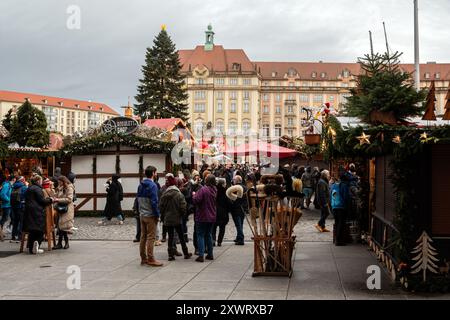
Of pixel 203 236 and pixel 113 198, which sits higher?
pixel 113 198

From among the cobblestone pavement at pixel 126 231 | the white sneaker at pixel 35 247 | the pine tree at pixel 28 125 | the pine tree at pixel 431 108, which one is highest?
the pine tree at pixel 28 125

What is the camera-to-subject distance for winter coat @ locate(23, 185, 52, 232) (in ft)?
41.2

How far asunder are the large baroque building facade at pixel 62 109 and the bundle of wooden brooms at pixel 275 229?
136513 millimetres

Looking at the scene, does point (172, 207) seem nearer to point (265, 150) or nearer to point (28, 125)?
point (265, 150)

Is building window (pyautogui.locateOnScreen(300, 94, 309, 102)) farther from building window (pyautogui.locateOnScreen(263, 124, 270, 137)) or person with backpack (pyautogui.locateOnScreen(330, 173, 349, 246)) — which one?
person with backpack (pyautogui.locateOnScreen(330, 173, 349, 246))

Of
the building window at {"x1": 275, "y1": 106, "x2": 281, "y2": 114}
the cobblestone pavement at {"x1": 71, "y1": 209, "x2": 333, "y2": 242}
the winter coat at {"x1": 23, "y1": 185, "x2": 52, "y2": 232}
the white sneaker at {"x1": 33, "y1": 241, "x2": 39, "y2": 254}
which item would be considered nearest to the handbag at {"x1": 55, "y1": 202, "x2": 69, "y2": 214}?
the winter coat at {"x1": 23, "y1": 185, "x2": 52, "y2": 232}

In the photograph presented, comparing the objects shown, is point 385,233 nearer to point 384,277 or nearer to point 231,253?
point 384,277

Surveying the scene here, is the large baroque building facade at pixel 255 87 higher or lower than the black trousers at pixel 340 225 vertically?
higher

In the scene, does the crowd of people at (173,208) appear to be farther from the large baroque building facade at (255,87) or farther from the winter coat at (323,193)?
the large baroque building facade at (255,87)

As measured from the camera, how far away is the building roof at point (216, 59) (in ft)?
393

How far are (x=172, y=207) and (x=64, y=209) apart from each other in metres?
2.99

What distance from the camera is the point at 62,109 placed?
15775cm

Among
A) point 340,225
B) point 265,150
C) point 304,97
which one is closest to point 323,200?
point 340,225

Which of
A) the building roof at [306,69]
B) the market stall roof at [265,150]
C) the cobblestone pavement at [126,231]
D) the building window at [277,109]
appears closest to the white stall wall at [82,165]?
the cobblestone pavement at [126,231]
